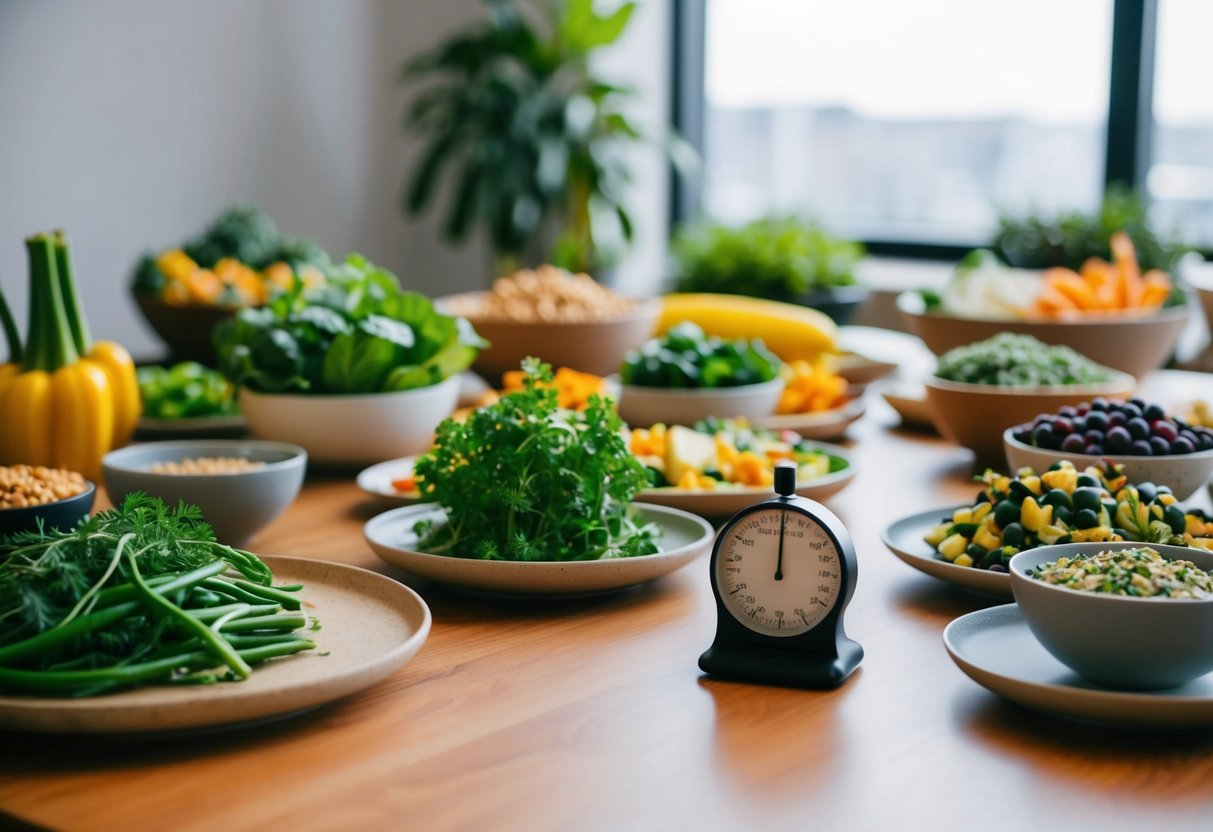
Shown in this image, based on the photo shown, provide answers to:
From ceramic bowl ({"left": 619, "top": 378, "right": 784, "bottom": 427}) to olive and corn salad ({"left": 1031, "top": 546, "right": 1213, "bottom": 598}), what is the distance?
0.92m

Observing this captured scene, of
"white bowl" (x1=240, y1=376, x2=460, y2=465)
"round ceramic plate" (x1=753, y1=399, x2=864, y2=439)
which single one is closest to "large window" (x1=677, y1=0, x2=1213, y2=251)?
"round ceramic plate" (x1=753, y1=399, x2=864, y2=439)

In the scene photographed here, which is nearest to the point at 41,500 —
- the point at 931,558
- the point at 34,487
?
the point at 34,487

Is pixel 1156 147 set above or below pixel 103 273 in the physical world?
above

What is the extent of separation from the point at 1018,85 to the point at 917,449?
319 cm

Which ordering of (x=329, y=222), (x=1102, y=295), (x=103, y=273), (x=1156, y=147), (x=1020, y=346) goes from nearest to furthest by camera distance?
1. (x=1020, y=346)
2. (x=1102, y=295)
3. (x=1156, y=147)
4. (x=103, y=273)
5. (x=329, y=222)

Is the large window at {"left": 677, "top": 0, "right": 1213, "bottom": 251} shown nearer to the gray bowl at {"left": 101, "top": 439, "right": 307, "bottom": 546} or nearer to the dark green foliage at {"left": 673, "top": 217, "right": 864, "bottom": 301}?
the dark green foliage at {"left": 673, "top": 217, "right": 864, "bottom": 301}

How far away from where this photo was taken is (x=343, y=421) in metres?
1.72

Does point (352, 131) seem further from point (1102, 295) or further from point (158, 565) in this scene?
point (158, 565)

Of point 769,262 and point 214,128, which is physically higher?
point 214,128

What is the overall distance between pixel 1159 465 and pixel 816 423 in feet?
2.10

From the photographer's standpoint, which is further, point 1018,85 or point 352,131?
point 352,131

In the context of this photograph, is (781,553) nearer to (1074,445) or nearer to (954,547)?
(954,547)

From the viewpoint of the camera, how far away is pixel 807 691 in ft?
3.31

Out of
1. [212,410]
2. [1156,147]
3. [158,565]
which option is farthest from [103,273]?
[158,565]
